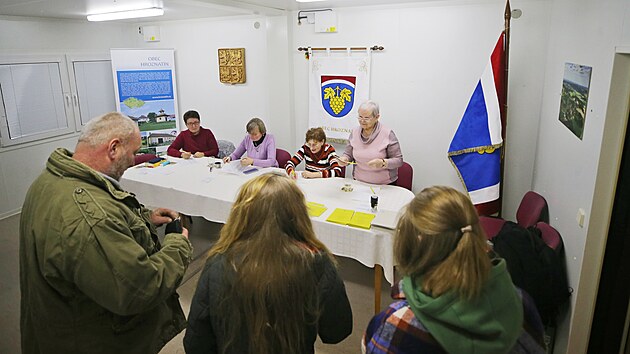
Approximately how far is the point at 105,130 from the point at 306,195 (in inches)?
71.1

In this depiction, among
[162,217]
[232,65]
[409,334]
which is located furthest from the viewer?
[232,65]

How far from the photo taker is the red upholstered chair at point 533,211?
2799 millimetres

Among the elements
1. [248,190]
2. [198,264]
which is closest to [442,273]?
[248,190]

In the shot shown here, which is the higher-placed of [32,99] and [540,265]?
[32,99]

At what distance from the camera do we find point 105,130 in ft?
4.92

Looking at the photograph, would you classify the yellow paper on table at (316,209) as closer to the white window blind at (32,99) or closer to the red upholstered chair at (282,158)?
the red upholstered chair at (282,158)

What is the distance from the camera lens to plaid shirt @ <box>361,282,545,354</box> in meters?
1.04

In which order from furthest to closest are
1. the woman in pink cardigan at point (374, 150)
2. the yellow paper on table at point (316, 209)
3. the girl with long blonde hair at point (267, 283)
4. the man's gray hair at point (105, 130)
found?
the woman in pink cardigan at point (374, 150)
the yellow paper on table at point (316, 209)
the man's gray hair at point (105, 130)
the girl with long blonde hair at point (267, 283)

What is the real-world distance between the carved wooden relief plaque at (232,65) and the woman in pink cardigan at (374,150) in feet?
7.91

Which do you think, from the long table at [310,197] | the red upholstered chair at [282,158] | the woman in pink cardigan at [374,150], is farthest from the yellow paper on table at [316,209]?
the red upholstered chair at [282,158]

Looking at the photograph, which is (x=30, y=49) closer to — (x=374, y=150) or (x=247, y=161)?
(x=247, y=161)

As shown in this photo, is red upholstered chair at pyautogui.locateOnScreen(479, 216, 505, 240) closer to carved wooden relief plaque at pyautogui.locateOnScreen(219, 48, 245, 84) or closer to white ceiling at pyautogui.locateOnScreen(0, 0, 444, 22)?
white ceiling at pyautogui.locateOnScreen(0, 0, 444, 22)

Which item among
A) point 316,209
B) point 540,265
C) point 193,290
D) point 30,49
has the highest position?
point 30,49

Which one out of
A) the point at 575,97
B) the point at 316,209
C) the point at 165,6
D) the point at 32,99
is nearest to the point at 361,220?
the point at 316,209
